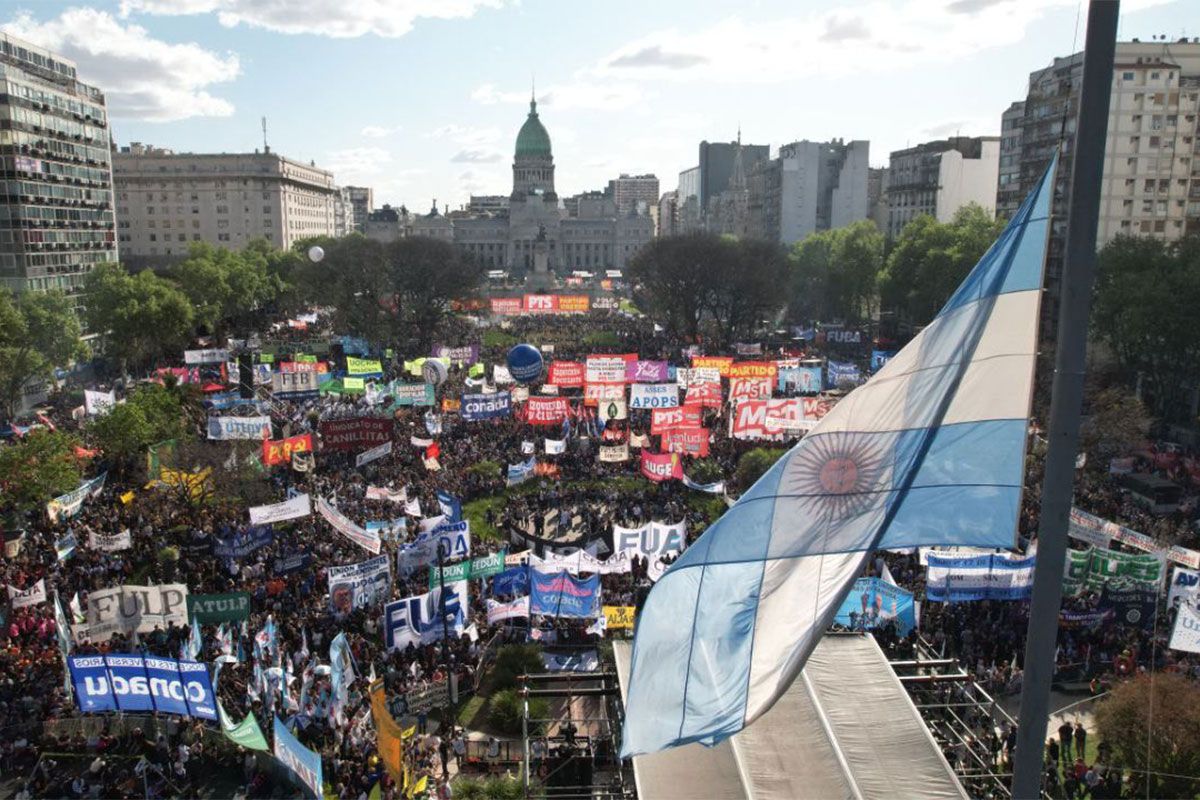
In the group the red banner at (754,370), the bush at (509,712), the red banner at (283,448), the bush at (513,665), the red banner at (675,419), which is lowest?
the bush at (509,712)

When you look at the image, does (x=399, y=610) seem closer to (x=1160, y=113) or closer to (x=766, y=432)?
(x=766, y=432)

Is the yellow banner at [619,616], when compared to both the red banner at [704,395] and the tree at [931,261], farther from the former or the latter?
the tree at [931,261]

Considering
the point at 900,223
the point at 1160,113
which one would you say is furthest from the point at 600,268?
the point at 1160,113

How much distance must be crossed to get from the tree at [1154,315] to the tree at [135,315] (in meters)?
48.3

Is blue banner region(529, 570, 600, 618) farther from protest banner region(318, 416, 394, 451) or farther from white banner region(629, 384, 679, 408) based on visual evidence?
white banner region(629, 384, 679, 408)

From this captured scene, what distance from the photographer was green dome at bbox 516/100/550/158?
18738cm

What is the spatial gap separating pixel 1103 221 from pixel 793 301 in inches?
1473

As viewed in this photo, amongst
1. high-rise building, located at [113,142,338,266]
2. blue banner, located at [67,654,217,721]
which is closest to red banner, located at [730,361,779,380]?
blue banner, located at [67,654,217,721]

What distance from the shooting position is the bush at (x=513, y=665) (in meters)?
18.8

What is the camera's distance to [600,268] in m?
191

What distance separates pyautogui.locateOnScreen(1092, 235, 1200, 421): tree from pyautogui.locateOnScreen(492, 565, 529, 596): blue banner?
31583mm

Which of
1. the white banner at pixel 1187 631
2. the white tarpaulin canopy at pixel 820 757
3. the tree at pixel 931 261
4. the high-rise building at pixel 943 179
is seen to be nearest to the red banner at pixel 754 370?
the white banner at pixel 1187 631

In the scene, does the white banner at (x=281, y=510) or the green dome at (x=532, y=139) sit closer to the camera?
the white banner at (x=281, y=510)

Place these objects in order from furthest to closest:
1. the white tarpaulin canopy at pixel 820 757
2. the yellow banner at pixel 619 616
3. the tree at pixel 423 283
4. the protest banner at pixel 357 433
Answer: the tree at pixel 423 283
the protest banner at pixel 357 433
the yellow banner at pixel 619 616
the white tarpaulin canopy at pixel 820 757
